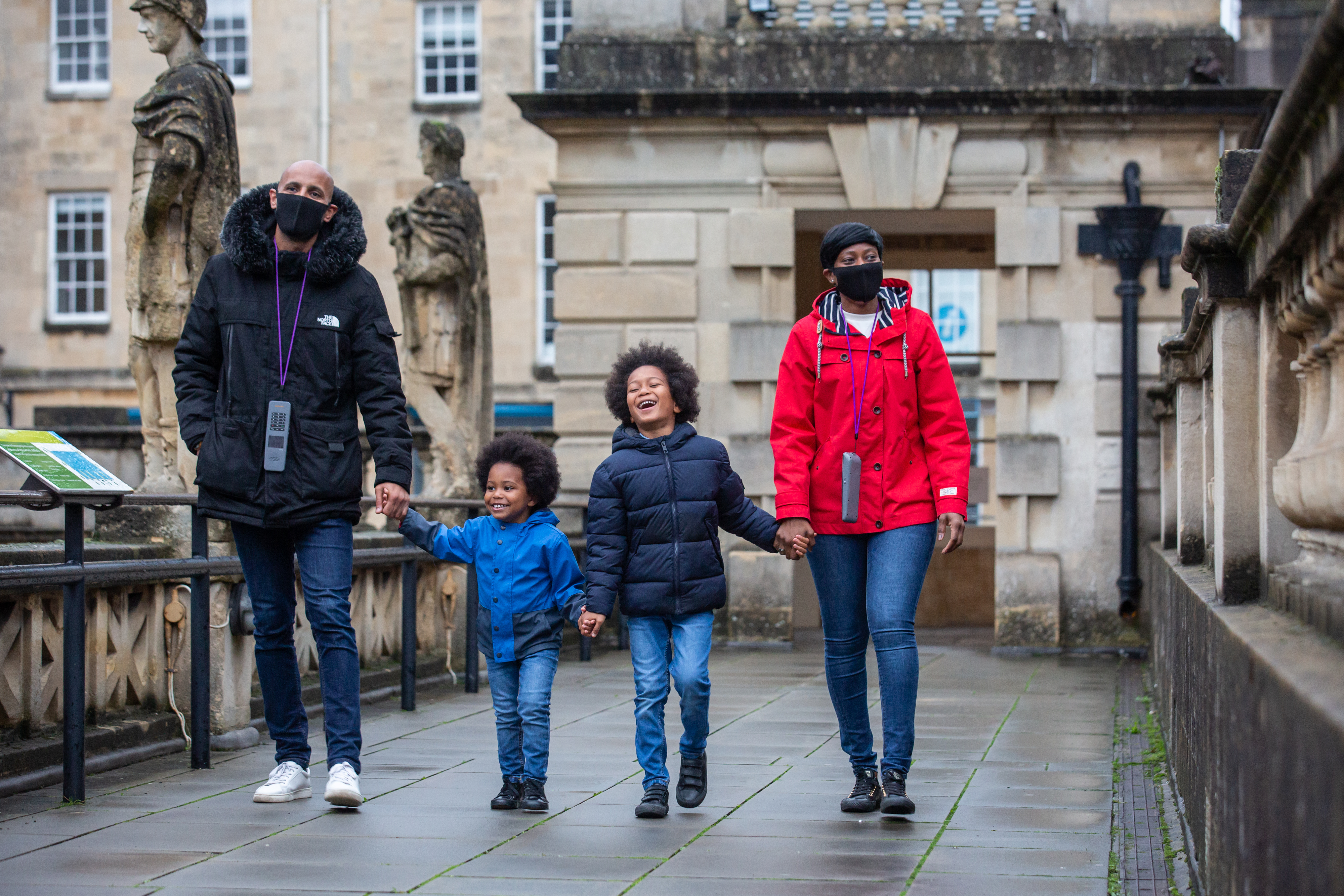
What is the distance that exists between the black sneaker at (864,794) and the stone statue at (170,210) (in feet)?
11.7

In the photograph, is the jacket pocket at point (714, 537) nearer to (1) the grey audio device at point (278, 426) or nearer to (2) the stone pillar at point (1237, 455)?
(1) the grey audio device at point (278, 426)

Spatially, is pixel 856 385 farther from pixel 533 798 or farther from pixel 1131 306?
pixel 1131 306

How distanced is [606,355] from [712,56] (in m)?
2.28

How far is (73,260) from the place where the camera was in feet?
94.9

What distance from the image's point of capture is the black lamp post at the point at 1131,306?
11922 millimetres

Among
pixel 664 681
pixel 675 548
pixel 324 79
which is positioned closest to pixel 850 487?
pixel 675 548

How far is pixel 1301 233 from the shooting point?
3.29m

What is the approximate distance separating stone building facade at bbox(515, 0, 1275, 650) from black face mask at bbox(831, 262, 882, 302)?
6.52 metres

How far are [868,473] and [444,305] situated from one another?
19.6ft

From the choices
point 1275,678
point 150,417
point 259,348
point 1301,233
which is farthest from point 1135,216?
point 1275,678

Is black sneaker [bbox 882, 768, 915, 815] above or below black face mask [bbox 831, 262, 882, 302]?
below

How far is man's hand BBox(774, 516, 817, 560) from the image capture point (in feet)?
17.9

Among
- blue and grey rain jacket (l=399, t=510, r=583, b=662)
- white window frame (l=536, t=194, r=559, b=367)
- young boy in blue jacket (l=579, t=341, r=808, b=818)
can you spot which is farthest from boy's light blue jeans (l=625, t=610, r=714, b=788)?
white window frame (l=536, t=194, r=559, b=367)

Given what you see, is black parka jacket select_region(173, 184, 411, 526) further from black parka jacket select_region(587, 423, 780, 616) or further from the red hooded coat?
the red hooded coat
